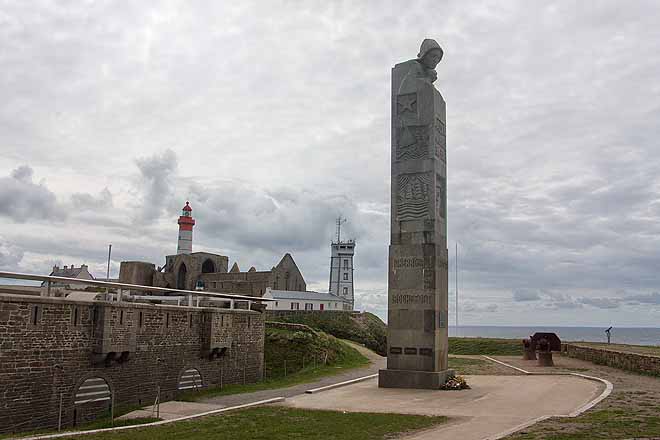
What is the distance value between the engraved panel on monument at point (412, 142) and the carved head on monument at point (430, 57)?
2.27 metres

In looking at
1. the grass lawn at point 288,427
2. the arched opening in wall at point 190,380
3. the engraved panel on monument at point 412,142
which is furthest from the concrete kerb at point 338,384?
the engraved panel on monument at point 412,142

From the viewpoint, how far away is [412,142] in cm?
2362

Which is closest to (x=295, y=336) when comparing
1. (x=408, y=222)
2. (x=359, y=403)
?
(x=408, y=222)

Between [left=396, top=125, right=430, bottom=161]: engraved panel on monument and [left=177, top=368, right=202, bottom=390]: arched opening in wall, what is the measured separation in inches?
471

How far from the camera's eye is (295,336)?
37.8 m

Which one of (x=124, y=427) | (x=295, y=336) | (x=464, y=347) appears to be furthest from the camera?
(x=464, y=347)

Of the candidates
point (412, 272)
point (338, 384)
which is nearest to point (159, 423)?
point (338, 384)

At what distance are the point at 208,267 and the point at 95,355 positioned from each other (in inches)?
1908

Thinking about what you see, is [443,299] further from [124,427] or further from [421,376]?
[124,427]

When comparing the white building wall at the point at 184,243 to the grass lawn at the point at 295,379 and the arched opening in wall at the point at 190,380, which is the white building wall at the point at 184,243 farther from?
the arched opening in wall at the point at 190,380

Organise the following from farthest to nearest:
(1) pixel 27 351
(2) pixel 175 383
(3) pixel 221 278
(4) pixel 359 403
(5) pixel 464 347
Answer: (3) pixel 221 278, (5) pixel 464 347, (2) pixel 175 383, (4) pixel 359 403, (1) pixel 27 351

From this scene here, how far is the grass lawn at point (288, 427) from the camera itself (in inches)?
537

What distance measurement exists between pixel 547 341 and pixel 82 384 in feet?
80.2

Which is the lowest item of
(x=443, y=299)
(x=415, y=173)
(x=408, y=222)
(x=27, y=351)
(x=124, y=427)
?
(x=124, y=427)
